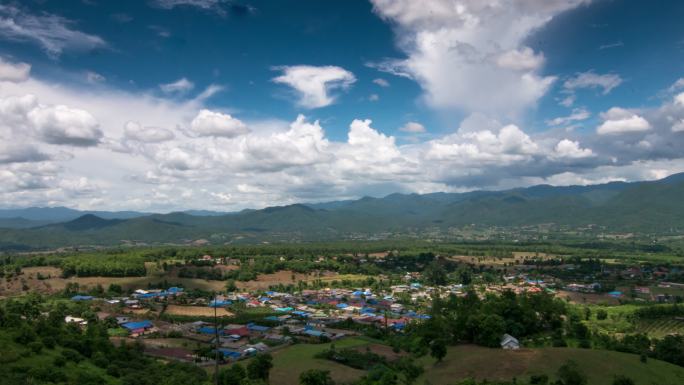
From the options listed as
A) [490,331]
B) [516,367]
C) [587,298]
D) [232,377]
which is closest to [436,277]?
[587,298]

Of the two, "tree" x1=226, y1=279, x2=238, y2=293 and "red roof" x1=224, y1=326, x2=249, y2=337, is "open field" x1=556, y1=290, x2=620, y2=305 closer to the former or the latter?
"red roof" x1=224, y1=326, x2=249, y2=337

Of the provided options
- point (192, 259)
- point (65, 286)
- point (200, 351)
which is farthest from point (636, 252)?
point (65, 286)

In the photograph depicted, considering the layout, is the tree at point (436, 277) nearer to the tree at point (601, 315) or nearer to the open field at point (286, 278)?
the open field at point (286, 278)

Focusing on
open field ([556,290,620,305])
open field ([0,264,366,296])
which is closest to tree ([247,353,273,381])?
open field ([0,264,366,296])

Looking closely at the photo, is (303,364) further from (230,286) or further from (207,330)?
(230,286)

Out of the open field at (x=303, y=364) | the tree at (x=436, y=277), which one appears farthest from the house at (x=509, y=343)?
the tree at (x=436, y=277)
